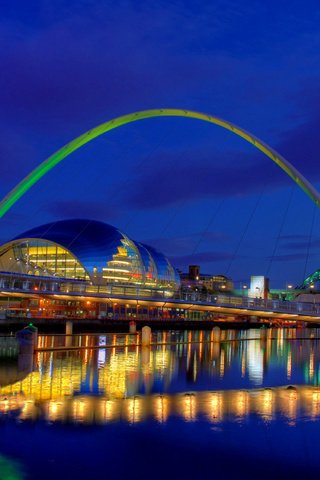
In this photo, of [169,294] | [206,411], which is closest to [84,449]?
[206,411]

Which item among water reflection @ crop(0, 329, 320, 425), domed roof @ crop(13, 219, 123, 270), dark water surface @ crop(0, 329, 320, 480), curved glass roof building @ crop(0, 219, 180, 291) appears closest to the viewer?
dark water surface @ crop(0, 329, 320, 480)

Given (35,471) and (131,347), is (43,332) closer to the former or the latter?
(131,347)

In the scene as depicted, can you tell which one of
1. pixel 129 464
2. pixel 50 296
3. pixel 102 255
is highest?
pixel 102 255

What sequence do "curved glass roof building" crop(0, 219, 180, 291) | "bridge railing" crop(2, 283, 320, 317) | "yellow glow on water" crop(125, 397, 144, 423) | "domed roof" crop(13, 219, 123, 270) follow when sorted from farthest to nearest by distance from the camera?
"domed roof" crop(13, 219, 123, 270) → "curved glass roof building" crop(0, 219, 180, 291) → "bridge railing" crop(2, 283, 320, 317) → "yellow glow on water" crop(125, 397, 144, 423)

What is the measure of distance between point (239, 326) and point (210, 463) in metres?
81.6

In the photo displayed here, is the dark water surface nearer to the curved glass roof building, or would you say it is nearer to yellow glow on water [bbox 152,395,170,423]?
yellow glow on water [bbox 152,395,170,423]

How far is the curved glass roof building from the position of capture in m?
87.4

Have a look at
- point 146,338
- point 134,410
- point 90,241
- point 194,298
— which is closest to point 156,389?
point 134,410

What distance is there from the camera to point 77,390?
19.4 m

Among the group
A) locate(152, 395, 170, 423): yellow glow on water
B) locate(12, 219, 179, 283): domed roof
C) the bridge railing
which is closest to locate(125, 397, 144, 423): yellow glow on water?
locate(152, 395, 170, 423): yellow glow on water

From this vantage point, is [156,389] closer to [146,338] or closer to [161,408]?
[161,408]

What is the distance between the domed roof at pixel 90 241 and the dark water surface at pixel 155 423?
6112 cm

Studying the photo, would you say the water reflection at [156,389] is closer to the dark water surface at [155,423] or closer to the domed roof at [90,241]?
the dark water surface at [155,423]

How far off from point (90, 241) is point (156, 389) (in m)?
69.6
